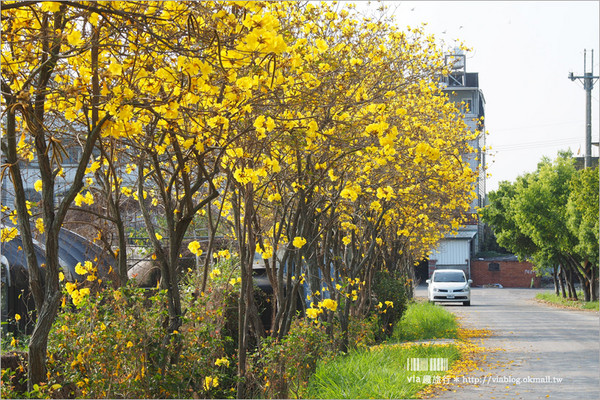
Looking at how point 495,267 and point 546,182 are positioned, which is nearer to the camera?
point 546,182

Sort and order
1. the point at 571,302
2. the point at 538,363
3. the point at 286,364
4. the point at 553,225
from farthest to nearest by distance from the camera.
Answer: the point at 571,302
the point at 553,225
the point at 538,363
the point at 286,364

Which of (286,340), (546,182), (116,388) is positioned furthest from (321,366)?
(546,182)

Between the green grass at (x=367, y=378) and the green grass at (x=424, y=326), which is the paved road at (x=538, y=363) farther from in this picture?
the green grass at (x=424, y=326)

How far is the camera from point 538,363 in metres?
10.8

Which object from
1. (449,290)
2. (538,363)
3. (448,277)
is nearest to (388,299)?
(538,363)

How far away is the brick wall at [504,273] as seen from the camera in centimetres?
Answer: 5369

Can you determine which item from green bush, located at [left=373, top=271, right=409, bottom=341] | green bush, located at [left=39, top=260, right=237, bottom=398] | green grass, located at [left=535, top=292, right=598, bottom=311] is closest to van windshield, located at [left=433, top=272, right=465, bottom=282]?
green grass, located at [left=535, top=292, right=598, bottom=311]

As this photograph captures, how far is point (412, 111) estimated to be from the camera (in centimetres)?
1058

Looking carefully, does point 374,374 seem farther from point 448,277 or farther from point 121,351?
point 448,277

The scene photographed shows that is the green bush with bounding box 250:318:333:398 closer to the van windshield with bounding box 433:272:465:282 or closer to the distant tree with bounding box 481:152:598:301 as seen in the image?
the distant tree with bounding box 481:152:598:301

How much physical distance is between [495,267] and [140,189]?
1989 inches

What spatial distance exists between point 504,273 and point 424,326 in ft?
129

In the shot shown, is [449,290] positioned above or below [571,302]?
above

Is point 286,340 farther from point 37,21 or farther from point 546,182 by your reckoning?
point 546,182
